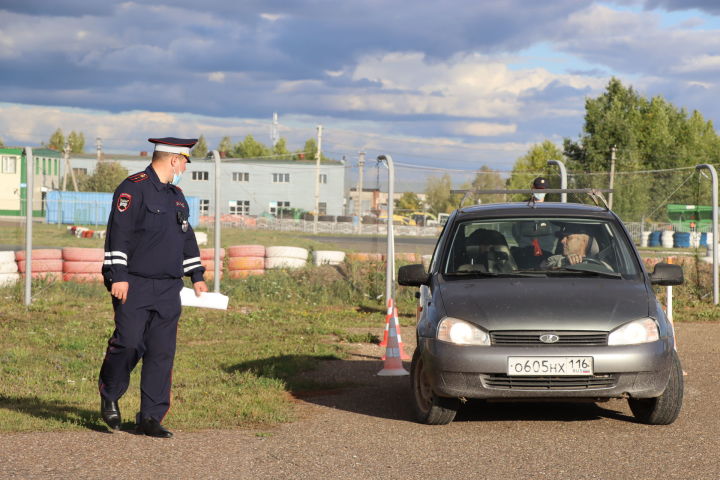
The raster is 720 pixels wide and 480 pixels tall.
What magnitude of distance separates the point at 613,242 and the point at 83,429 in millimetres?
4425

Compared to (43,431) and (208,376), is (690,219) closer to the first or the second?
(208,376)

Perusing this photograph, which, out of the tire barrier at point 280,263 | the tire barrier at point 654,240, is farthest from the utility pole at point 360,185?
the tire barrier at point 654,240

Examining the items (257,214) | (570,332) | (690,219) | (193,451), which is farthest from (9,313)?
(690,219)

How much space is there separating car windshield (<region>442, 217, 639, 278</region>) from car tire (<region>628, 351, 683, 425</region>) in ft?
3.02

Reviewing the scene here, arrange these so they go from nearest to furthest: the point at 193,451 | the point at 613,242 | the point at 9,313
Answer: the point at 193,451
the point at 613,242
the point at 9,313

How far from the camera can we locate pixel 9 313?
47.6ft

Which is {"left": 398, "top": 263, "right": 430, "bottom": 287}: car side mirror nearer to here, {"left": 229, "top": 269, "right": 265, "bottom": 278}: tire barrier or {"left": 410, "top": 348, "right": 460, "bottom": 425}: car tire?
{"left": 410, "top": 348, "right": 460, "bottom": 425}: car tire

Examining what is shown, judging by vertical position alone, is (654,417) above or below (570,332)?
below

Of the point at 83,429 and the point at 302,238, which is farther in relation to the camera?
the point at 302,238

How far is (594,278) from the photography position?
25.0 feet

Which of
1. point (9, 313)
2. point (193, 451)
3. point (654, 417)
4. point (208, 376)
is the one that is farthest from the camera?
point (9, 313)

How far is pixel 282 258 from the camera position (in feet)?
63.2

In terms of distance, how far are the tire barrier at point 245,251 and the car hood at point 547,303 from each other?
37.7 ft

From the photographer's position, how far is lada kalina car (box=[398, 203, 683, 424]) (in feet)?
22.1
